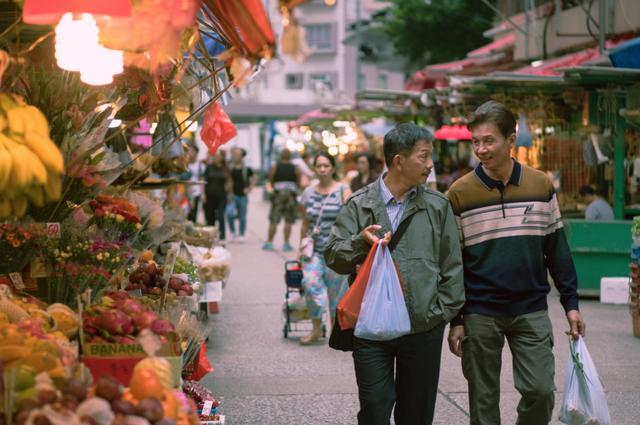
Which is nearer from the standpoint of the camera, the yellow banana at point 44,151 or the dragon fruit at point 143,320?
the yellow banana at point 44,151

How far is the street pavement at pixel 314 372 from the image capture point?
794cm

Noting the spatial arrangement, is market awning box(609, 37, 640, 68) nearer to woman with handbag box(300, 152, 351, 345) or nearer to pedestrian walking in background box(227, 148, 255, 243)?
woman with handbag box(300, 152, 351, 345)

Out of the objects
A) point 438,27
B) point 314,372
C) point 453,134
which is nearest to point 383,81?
point 438,27

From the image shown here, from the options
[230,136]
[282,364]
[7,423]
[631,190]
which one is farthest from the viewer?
[631,190]

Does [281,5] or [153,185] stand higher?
[281,5]

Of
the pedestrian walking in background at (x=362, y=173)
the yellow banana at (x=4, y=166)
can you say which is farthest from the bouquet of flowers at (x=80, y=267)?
the pedestrian walking in background at (x=362, y=173)

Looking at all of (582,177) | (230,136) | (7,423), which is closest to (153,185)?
(230,136)

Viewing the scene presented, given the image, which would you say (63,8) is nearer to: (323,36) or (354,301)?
(354,301)

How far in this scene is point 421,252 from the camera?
5.33 metres

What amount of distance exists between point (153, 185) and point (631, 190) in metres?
7.84

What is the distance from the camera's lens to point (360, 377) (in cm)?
532

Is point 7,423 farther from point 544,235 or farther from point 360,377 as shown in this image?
point 544,235

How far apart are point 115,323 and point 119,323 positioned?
0.02 m

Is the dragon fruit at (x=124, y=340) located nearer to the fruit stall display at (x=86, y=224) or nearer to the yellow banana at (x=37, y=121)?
the fruit stall display at (x=86, y=224)
